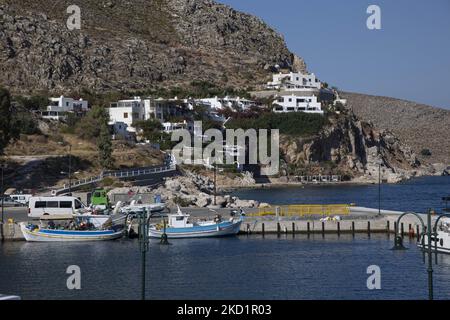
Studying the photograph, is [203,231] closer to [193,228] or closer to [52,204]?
[193,228]

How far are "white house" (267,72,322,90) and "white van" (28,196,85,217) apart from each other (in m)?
101

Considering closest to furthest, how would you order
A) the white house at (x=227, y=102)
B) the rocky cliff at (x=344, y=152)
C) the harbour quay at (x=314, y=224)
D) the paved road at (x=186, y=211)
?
the harbour quay at (x=314, y=224) < the paved road at (x=186, y=211) < the rocky cliff at (x=344, y=152) < the white house at (x=227, y=102)

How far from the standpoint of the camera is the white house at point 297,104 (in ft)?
469

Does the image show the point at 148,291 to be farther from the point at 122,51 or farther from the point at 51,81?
the point at 122,51

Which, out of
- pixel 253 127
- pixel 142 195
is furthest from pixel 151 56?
pixel 142 195

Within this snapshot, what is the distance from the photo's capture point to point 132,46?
154000 millimetres

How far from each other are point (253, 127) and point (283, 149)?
590 centimetres

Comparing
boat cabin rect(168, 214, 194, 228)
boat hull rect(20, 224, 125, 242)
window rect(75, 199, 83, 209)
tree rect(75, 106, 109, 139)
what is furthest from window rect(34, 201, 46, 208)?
tree rect(75, 106, 109, 139)

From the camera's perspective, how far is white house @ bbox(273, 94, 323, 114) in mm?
142875

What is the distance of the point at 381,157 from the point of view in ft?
490

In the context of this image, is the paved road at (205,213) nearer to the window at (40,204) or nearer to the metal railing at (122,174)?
the window at (40,204)

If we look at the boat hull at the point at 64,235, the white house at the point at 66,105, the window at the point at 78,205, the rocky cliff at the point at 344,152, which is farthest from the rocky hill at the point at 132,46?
the boat hull at the point at 64,235

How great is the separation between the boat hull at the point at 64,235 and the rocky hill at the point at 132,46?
8045 centimetres

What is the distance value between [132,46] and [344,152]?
4362 centimetres
